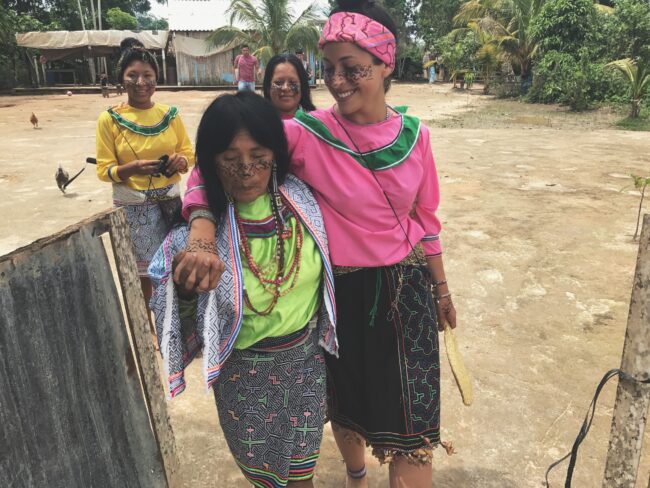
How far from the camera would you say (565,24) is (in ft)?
51.2

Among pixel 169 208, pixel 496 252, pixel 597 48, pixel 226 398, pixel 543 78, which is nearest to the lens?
pixel 226 398

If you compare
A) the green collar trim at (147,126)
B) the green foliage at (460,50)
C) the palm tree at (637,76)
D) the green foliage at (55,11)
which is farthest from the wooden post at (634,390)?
the green foliage at (55,11)

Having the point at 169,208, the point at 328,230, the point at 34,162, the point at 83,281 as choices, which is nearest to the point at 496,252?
the point at 169,208

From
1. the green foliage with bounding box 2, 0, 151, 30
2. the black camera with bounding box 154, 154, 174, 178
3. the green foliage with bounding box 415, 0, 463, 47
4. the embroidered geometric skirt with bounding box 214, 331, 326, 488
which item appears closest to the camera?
the embroidered geometric skirt with bounding box 214, 331, 326, 488

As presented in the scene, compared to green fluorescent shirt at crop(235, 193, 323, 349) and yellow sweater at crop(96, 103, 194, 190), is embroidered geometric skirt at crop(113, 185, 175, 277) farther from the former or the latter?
green fluorescent shirt at crop(235, 193, 323, 349)

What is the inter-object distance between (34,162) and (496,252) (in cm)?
778

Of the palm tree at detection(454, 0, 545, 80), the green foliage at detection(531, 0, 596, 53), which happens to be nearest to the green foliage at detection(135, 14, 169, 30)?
the palm tree at detection(454, 0, 545, 80)

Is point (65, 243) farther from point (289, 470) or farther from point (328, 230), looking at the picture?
point (289, 470)

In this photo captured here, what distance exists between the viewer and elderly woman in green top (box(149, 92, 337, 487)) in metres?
1.36

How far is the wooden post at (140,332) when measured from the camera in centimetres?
133

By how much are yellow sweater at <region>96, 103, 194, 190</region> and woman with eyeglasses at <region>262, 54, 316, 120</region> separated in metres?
0.61

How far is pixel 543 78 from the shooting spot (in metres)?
17.1

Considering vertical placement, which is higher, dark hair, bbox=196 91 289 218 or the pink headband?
the pink headband

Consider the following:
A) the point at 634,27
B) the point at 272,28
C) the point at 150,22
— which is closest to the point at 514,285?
the point at 634,27
